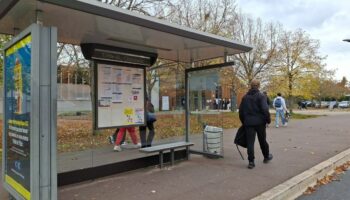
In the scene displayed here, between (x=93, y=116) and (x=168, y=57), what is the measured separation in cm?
265

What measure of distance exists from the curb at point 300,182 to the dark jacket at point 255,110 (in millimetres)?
1261

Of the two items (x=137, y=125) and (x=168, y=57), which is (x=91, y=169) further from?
(x=168, y=57)

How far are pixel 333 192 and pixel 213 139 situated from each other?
2.99 meters

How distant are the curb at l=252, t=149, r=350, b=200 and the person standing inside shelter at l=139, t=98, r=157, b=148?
2888 mm

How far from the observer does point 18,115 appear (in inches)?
180

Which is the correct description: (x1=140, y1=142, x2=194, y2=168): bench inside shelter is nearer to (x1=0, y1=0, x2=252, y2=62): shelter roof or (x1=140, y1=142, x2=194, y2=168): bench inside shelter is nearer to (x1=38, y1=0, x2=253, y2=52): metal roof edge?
(x1=0, y1=0, x2=252, y2=62): shelter roof

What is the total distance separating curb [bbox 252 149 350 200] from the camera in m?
5.46

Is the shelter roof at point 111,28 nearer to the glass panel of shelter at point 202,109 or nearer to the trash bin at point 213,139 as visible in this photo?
the glass panel of shelter at point 202,109

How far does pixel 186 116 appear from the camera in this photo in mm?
8570

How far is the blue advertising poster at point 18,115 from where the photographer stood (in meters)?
4.28

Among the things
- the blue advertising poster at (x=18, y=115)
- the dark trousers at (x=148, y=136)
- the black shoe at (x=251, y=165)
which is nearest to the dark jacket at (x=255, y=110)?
the black shoe at (x=251, y=165)

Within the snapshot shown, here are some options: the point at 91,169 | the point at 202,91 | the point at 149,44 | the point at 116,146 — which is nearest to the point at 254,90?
the point at 202,91

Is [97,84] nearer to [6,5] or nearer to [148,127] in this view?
[148,127]

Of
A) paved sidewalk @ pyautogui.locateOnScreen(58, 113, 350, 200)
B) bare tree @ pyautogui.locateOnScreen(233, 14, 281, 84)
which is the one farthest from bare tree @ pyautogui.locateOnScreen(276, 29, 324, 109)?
paved sidewalk @ pyautogui.locateOnScreen(58, 113, 350, 200)
